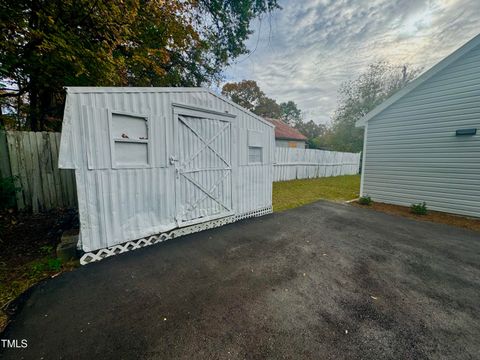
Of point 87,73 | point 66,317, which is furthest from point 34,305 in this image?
point 87,73

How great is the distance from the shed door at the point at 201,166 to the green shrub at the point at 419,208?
19.8ft

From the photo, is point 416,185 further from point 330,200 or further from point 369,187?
point 330,200

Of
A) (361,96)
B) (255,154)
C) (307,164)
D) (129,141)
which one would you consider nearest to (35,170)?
(129,141)

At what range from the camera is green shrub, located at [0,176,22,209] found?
3.93m

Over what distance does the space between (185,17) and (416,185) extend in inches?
388

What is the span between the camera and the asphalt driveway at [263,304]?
1594 mm

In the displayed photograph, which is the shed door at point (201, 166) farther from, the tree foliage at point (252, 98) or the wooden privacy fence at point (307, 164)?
the tree foliage at point (252, 98)

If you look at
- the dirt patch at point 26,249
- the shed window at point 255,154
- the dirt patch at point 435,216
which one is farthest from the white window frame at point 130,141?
the dirt patch at point 435,216

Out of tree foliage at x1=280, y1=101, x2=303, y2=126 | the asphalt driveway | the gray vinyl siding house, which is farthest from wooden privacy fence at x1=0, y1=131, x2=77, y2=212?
tree foliage at x1=280, y1=101, x2=303, y2=126

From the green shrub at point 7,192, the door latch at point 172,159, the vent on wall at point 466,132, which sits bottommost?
the green shrub at point 7,192

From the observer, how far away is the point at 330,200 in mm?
7484

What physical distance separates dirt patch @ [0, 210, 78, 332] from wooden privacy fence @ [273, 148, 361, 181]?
9866 mm

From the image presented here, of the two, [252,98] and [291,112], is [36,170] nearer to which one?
[252,98]

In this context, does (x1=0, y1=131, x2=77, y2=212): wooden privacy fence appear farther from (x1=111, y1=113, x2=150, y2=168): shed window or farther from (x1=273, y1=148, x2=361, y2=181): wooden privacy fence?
(x1=273, y1=148, x2=361, y2=181): wooden privacy fence
